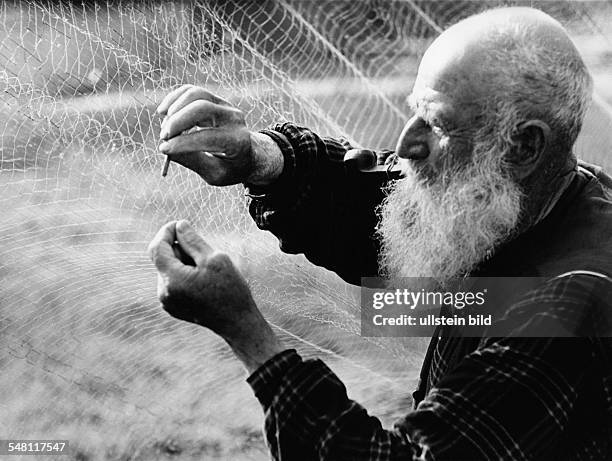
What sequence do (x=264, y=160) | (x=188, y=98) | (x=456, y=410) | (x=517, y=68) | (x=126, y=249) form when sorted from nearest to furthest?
(x=456, y=410) < (x=517, y=68) < (x=188, y=98) < (x=264, y=160) < (x=126, y=249)

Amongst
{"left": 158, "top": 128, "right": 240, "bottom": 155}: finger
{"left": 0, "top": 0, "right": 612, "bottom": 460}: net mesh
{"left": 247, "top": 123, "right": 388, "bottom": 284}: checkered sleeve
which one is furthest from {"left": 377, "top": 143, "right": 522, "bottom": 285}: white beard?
{"left": 0, "top": 0, "right": 612, "bottom": 460}: net mesh

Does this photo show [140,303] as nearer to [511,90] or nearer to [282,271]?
[282,271]

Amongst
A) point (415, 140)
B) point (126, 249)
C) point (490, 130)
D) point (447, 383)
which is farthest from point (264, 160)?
point (126, 249)

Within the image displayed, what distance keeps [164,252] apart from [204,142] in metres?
0.22

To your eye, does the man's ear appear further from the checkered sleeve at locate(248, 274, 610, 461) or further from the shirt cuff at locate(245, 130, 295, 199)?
the shirt cuff at locate(245, 130, 295, 199)

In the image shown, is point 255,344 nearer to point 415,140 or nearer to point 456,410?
point 456,410

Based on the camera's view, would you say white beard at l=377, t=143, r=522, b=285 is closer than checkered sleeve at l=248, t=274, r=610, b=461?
No

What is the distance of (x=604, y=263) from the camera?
0.96 meters

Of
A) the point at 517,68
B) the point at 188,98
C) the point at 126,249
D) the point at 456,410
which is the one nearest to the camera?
the point at 456,410

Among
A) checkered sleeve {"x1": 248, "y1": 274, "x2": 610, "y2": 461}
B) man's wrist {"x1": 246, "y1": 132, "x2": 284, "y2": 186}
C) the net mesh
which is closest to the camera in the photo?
checkered sleeve {"x1": 248, "y1": 274, "x2": 610, "y2": 461}

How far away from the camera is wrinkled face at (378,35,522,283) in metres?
1.02

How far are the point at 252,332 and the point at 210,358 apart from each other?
3.54 ft

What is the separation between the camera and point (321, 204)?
130cm

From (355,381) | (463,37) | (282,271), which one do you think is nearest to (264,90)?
(282,271)
